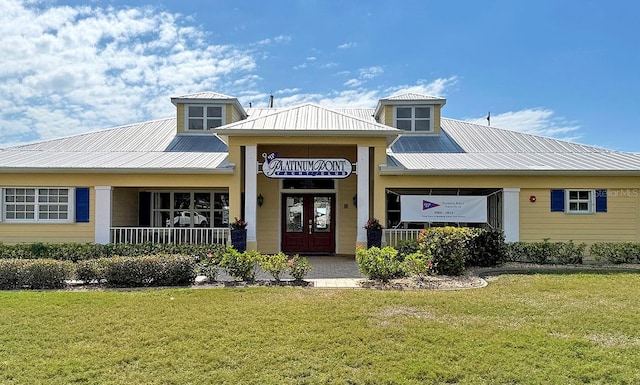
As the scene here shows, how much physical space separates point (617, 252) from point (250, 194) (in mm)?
10930

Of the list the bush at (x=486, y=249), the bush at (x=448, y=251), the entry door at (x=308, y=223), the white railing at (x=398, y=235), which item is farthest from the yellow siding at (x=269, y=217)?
the bush at (x=486, y=249)

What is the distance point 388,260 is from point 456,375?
4816 mm

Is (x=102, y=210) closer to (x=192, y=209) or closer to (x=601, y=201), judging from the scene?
(x=192, y=209)

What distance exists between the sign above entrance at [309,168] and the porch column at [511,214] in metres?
5.11

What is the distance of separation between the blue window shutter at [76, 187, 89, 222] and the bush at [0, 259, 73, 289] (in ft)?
15.3

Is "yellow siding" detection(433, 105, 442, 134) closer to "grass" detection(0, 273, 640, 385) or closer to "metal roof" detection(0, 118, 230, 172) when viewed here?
"metal roof" detection(0, 118, 230, 172)

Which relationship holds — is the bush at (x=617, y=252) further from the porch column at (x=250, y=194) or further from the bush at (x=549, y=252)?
the porch column at (x=250, y=194)

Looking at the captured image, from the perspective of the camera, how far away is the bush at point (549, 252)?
12.6m

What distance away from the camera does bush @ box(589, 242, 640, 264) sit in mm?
12695

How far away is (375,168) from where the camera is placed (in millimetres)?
13867

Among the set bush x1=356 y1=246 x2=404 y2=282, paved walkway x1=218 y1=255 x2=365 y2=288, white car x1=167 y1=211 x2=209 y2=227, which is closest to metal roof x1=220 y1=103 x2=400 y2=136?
paved walkway x1=218 y1=255 x2=365 y2=288

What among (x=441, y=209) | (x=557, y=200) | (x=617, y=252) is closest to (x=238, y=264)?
(x=441, y=209)

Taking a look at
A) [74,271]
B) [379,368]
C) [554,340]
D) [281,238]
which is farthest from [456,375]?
[281,238]

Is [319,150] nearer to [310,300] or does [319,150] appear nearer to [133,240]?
[133,240]
